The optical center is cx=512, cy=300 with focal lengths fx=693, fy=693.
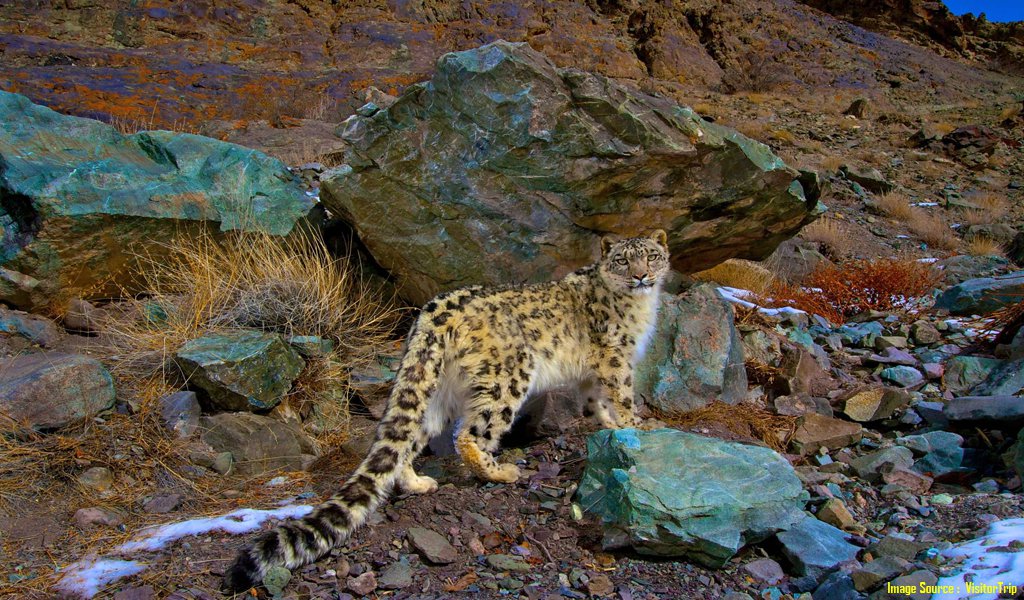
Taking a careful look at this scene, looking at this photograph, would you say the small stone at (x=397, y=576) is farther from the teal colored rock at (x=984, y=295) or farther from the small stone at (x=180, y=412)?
the teal colored rock at (x=984, y=295)

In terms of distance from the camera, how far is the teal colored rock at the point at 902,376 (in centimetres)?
737

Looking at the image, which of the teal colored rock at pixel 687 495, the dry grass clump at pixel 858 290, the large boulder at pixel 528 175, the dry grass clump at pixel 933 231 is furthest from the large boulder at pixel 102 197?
the dry grass clump at pixel 933 231

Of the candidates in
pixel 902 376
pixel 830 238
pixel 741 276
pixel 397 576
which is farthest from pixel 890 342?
pixel 397 576

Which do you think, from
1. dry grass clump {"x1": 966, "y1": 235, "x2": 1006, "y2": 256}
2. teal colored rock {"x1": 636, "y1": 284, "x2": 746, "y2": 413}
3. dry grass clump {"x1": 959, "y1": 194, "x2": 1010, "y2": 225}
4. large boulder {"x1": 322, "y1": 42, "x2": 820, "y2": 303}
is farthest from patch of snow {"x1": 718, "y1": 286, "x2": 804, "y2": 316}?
dry grass clump {"x1": 959, "y1": 194, "x2": 1010, "y2": 225}

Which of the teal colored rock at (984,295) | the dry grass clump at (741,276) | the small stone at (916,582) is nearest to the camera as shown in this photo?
the small stone at (916,582)

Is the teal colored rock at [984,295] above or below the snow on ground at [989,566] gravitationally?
above

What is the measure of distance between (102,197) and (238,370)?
123 inches

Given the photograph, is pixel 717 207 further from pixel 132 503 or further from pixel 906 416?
pixel 132 503

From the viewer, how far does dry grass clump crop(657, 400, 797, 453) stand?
6.27 meters

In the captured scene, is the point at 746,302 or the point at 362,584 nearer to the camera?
the point at 362,584

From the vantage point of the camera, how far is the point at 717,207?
7.65 metres

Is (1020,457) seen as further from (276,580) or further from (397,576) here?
(276,580)

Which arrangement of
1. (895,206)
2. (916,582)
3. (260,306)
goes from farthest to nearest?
1. (895,206)
2. (260,306)
3. (916,582)

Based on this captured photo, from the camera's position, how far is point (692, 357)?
6.84 meters
